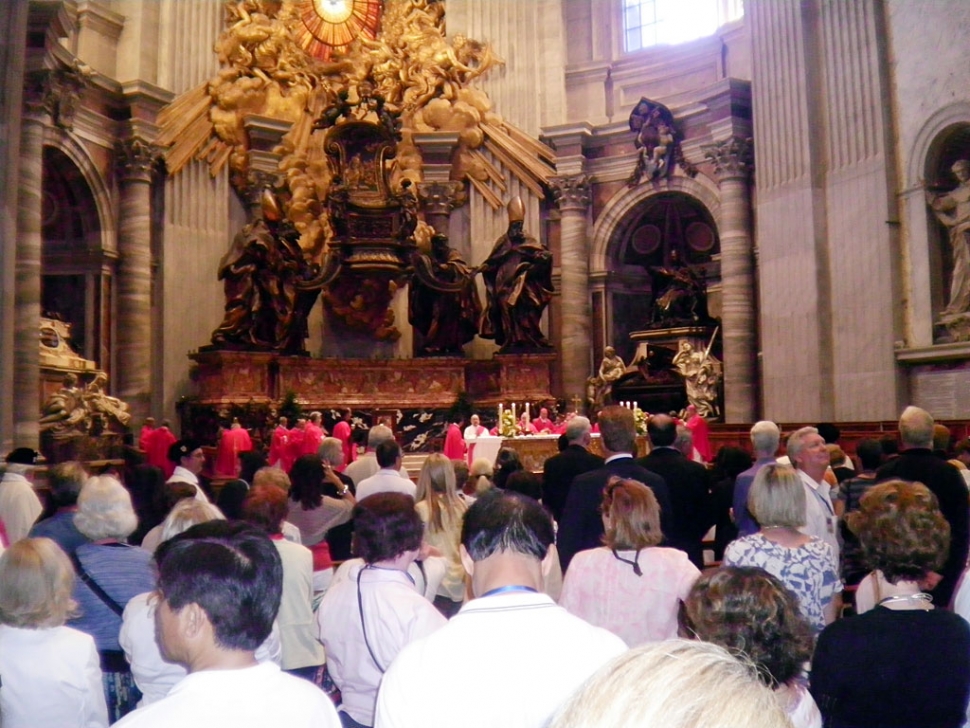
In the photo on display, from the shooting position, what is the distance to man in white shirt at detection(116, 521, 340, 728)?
1.77 metres

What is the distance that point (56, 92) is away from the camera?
14.8 m

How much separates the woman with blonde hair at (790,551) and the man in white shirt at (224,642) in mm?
2148

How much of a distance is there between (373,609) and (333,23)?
834 inches

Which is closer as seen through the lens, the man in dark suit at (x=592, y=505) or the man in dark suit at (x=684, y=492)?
the man in dark suit at (x=592, y=505)

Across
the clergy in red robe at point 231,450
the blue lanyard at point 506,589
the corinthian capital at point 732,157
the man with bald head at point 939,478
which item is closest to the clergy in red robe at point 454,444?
the clergy in red robe at point 231,450

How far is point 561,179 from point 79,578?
18.1 metres

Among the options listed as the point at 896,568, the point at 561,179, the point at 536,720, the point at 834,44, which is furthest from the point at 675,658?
the point at 561,179

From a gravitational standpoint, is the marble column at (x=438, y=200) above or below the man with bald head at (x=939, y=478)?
above

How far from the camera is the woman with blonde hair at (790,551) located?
369 cm

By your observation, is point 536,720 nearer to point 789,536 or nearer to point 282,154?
point 789,536

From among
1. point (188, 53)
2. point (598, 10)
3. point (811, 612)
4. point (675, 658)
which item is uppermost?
point (598, 10)

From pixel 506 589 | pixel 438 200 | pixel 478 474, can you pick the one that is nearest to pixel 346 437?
pixel 438 200

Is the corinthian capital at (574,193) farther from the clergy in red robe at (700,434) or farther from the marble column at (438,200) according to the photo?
the clergy in red robe at (700,434)

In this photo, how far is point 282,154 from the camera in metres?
20.6
